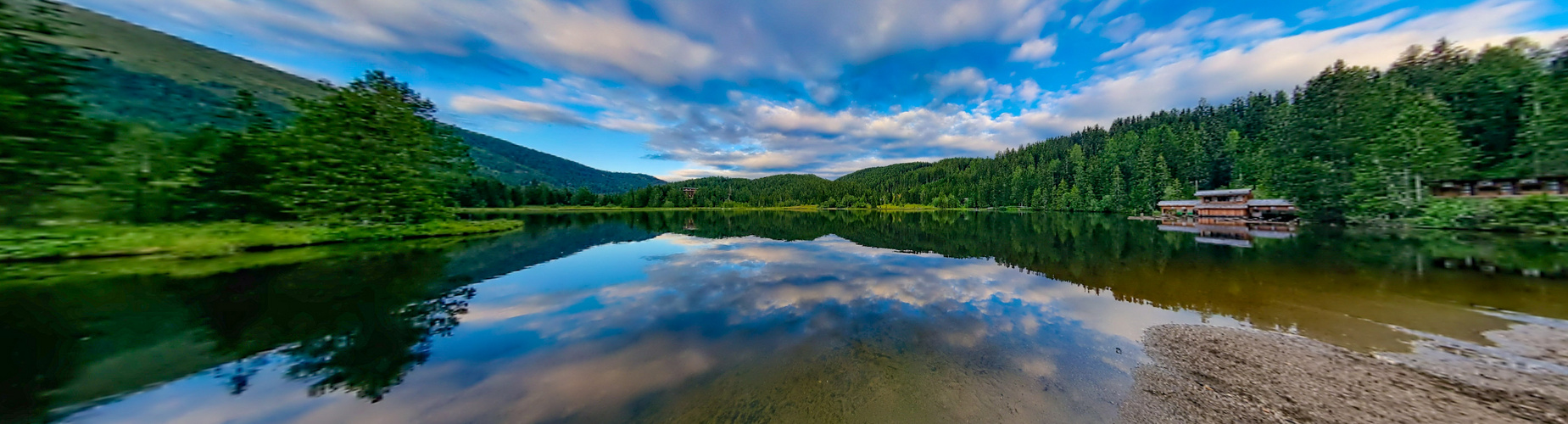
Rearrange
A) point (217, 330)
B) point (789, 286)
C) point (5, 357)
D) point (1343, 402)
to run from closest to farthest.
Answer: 1. point (1343, 402)
2. point (5, 357)
3. point (217, 330)
4. point (789, 286)

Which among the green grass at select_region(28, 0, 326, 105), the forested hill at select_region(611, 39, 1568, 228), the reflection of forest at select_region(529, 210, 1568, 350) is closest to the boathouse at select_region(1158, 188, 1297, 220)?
the forested hill at select_region(611, 39, 1568, 228)

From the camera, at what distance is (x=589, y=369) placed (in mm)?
7020

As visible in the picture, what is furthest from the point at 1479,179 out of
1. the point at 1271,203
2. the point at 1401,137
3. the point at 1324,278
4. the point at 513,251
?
the point at 513,251

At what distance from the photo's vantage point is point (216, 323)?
9508mm

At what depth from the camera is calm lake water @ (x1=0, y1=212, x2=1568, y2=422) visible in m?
5.88

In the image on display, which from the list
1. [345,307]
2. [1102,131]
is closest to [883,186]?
[1102,131]

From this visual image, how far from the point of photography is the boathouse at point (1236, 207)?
50062 millimetres

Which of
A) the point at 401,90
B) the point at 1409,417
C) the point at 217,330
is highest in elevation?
the point at 401,90

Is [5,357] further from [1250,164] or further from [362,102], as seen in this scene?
[1250,164]

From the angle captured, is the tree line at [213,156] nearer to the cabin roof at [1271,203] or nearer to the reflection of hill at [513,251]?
the reflection of hill at [513,251]

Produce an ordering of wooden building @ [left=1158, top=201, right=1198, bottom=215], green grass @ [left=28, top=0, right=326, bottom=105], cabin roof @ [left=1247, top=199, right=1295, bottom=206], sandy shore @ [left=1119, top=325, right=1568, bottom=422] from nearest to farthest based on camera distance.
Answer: sandy shore @ [left=1119, top=325, right=1568, bottom=422]
cabin roof @ [left=1247, top=199, right=1295, bottom=206]
wooden building @ [left=1158, top=201, right=1198, bottom=215]
green grass @ [left=28, top=0, right=326, bottom=105]

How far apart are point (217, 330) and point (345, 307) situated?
201 centimetres

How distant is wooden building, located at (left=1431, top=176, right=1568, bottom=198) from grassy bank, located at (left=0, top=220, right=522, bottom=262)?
83.4 meters

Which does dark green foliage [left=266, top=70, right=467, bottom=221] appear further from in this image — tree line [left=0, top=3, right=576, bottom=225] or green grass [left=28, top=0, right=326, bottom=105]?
green grass [left=28, top=0, right=326, bottom=105]
